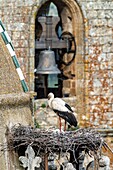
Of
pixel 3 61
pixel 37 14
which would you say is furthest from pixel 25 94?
pixel 37 14

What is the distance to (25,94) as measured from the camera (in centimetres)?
1041

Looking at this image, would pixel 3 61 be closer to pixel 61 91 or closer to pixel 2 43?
pixel 2 43

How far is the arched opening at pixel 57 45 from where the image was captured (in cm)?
1945

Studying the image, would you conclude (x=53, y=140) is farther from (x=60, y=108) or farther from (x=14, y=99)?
(x=60, y=108)

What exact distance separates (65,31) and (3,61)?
957 centimetres

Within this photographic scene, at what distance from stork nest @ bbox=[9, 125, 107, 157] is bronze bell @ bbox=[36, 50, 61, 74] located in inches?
348

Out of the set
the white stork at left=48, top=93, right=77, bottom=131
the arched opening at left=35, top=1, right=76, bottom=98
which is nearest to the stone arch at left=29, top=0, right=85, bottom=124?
the arched opening at left=35, top=1, right=76, bottom=98

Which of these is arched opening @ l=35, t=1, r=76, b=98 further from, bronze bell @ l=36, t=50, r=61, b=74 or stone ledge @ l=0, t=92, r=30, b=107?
stone ledge @ l=0, t=92, r=30, b=107

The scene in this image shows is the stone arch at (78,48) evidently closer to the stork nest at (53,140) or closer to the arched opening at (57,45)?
the arched opening at (57,45)

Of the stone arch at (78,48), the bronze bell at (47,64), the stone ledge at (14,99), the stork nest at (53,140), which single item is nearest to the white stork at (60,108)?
the stone ledge at (14,99)

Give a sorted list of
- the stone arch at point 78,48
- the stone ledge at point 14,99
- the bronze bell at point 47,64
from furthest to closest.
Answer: the stone arch at point 78,48
the bronze bell at point 47,64
the stone ledge at point 14,99

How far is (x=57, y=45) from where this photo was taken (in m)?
19.5

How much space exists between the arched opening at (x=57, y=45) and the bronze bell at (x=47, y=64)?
0.90 feet

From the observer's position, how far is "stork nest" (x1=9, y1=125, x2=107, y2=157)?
9.43m
